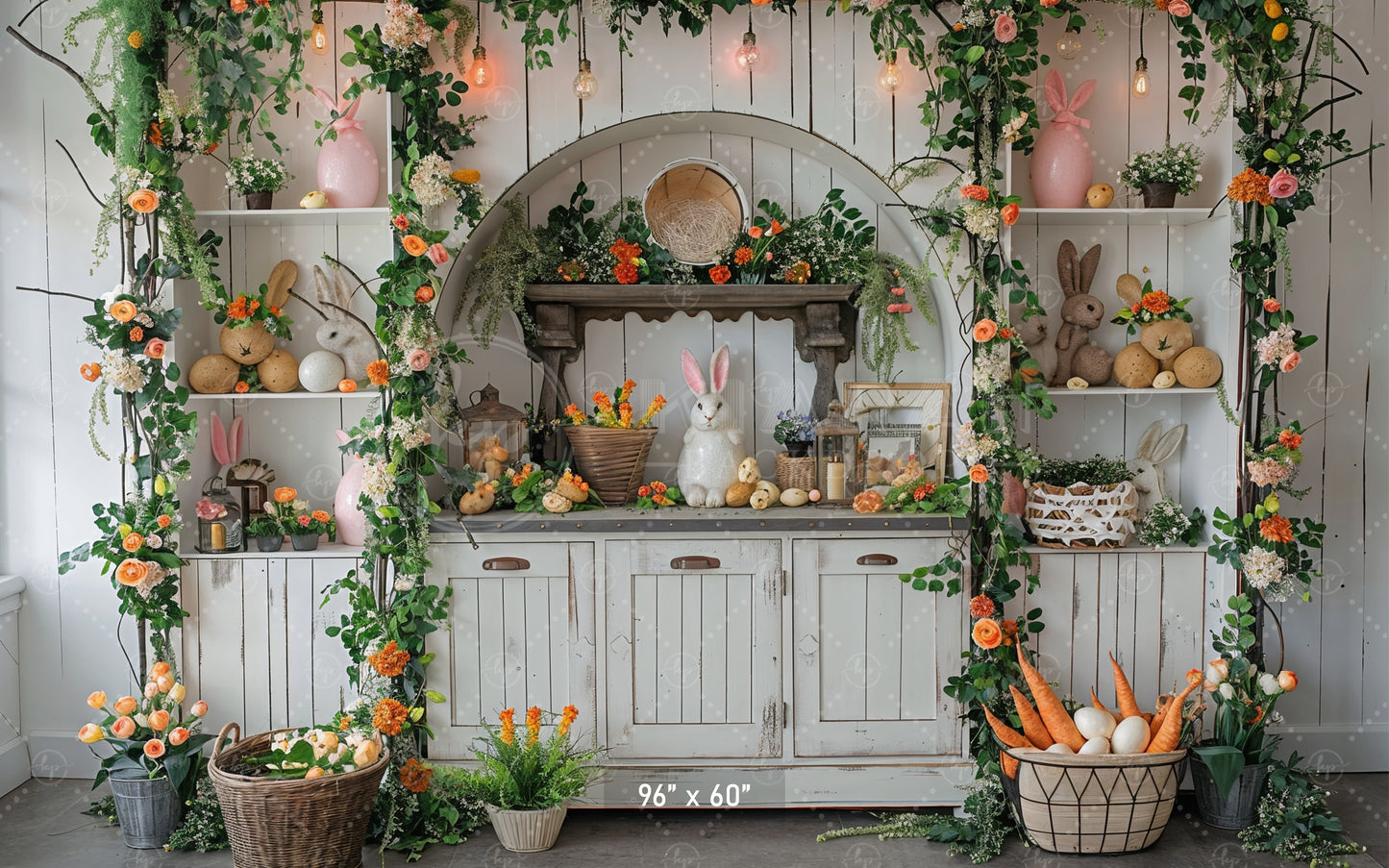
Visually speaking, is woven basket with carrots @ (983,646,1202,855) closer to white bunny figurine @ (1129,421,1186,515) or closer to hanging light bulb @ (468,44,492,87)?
white bunny figurine @ (1129,421,1186,515)

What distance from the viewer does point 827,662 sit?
Answer: 3238 mm

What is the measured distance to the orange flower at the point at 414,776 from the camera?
3.10 meters

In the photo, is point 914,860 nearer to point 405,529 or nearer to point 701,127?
point 405,529

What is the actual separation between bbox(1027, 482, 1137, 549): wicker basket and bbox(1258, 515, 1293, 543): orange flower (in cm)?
38

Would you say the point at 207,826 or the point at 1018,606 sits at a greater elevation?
the point at 1018,606

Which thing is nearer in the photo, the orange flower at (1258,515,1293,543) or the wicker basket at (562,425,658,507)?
the orange flower at (1258,515,1293,543)

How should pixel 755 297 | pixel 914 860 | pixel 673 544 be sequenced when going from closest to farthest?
1. pixel 914 860
2. pixel 673 544
3. pixel 755 297

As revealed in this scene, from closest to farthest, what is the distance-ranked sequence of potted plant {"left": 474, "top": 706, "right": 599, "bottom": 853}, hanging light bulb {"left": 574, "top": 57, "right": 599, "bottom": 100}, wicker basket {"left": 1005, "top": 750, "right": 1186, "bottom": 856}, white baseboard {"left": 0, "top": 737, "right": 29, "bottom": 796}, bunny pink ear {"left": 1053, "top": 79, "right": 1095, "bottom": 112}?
wicker basket {"left": 1005, "top": 750, "right": 1186, "bottom": 856}, potted plant {"left": 474, "top": 706, "right": 599, "bottom": 853}, hanging light bulb {"left": 574, "top": 57, "right": 599, "bottom": 100}, bunny pink ear {"left": 1053, "top": 79, "right": 1095, "bottom": 112}, white baseboard {"left": 0, "top": 737, "right": 29, "bottom": 796}

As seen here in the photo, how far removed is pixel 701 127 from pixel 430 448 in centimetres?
149

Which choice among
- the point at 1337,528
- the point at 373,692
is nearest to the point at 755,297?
the point at 373,692

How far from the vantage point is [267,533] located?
336 cm

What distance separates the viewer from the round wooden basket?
3.49 metres

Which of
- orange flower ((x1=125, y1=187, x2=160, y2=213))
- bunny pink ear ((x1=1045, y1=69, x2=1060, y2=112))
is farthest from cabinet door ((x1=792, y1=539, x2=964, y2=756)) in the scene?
orange flower ((x1=125, y1=187, x2=160, y2=213))

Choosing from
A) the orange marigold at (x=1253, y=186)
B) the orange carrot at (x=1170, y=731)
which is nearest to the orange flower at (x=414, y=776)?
the orange carrot at (x=1170, y=731)
